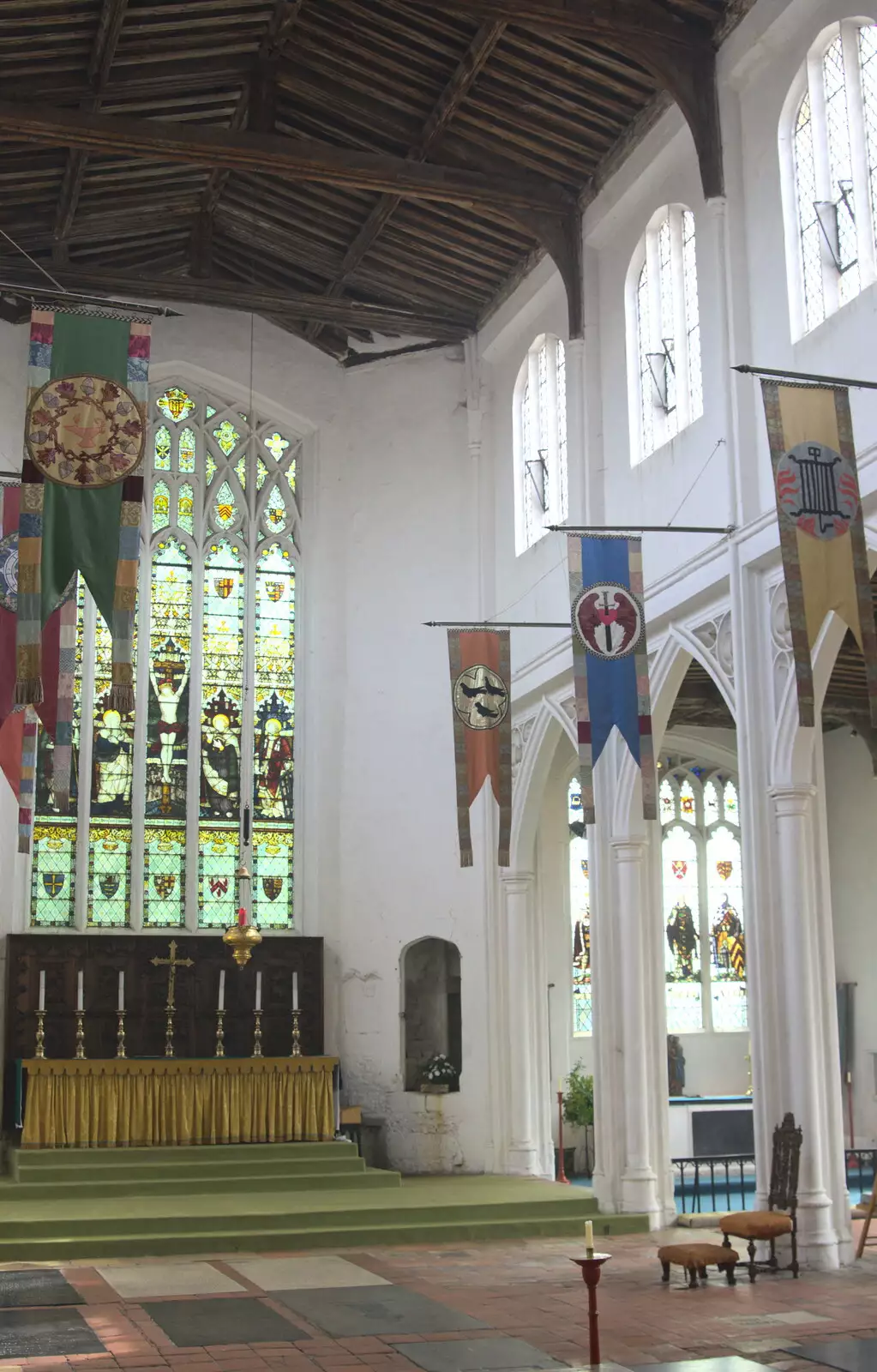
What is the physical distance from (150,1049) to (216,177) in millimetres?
9256

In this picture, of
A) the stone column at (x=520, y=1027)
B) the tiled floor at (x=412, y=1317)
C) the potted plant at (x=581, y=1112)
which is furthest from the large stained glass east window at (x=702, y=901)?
the tiled floor at (x=412, y=1317)

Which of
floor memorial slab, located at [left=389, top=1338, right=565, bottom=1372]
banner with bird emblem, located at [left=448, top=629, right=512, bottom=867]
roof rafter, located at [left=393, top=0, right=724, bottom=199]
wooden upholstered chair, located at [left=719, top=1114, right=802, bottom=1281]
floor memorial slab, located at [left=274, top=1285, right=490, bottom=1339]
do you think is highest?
roof rafter, located at [left=393, top=0, right=724, bottom=199]

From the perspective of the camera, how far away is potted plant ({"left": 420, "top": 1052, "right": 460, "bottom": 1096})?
1702 cm

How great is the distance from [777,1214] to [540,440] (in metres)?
9.37

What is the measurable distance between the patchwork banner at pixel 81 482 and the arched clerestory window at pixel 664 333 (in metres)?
5.16

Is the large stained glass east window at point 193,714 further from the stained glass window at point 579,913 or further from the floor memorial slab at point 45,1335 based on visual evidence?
the floor memorial slab at point 45,1335

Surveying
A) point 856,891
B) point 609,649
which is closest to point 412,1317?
point 609,649

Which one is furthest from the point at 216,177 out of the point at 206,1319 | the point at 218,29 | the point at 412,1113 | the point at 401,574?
the point at 206,1319

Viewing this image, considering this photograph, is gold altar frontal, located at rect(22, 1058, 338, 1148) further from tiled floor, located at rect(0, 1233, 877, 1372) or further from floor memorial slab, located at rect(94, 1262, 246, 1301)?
floor memorial slab, located at rect(94, 1262, 246, 1301)

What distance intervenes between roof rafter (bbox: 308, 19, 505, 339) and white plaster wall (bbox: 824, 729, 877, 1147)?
9.02m

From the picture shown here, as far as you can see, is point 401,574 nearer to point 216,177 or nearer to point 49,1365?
point 216,177

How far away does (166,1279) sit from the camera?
34.9 feet

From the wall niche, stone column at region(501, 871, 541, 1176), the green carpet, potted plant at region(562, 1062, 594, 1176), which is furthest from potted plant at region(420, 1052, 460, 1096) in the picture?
potted plant at region(562, 1062, 594, 1176)

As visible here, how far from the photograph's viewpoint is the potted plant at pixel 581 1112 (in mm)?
18703
